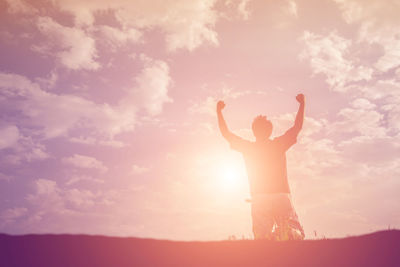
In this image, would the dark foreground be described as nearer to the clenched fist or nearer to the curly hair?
the curly hair

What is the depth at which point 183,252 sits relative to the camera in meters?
4.38

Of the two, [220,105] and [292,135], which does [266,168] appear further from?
[220,105]

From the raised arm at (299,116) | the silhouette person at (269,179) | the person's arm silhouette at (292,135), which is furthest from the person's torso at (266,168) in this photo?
the raised arm at (299,116)

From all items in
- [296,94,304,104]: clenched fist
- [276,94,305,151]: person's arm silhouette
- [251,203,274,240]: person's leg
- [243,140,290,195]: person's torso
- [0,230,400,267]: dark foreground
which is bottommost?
[0,230,400,267]: dark foreground

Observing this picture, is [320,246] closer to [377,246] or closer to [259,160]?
[377,246]

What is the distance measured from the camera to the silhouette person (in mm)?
5969

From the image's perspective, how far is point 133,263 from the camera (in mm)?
4172

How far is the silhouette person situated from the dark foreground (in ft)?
3.48

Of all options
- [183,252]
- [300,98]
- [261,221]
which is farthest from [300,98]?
[183,252]

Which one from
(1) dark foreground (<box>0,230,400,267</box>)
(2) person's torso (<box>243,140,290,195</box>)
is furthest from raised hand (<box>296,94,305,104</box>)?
(1) dark foreground (<box>0,230,400,267</box>)

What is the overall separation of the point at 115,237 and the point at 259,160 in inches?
117

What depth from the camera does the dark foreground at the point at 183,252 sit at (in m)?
4.16

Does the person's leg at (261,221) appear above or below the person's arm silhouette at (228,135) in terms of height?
below

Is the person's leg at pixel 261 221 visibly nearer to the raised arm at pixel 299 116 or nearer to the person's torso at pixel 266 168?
the person's torso at pixel 266 168
